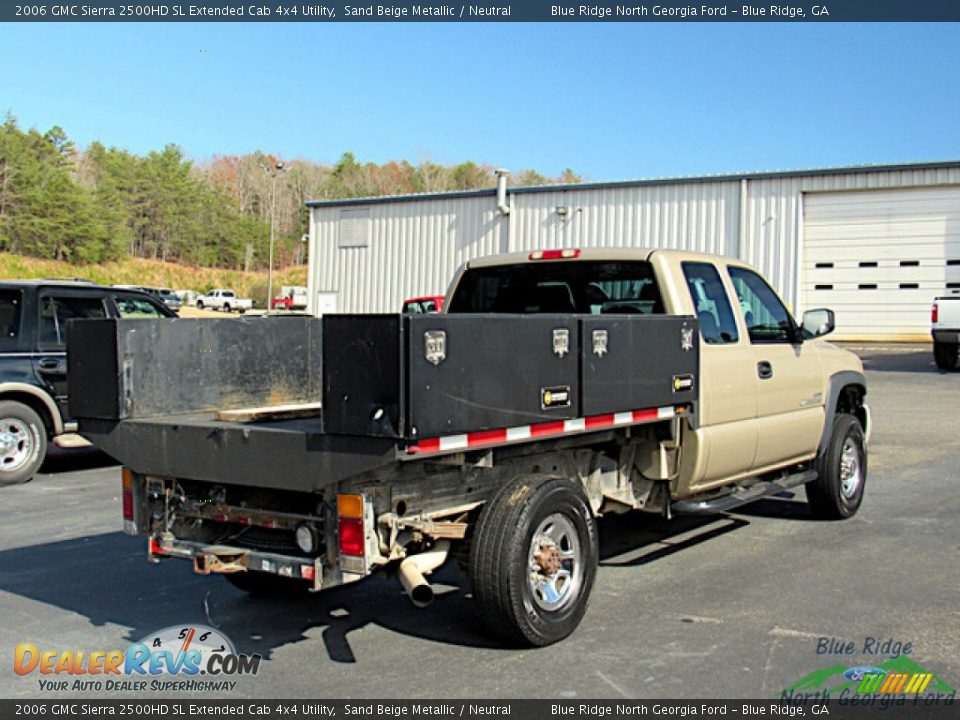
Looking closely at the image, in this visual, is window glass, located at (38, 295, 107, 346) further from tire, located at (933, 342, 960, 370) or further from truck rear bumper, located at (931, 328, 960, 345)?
tire, located at (933, 342, 960, 370)

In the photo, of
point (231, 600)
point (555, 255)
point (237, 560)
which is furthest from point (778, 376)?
point (237, 560)

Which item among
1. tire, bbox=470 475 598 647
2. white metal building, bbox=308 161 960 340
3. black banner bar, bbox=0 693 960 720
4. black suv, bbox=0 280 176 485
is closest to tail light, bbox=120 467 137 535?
black banner bar, bbox=0 693 960 720

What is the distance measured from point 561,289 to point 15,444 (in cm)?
658

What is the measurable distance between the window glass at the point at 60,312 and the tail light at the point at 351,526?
277 inches

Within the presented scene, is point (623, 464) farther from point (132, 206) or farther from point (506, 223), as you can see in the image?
point (132, 206)

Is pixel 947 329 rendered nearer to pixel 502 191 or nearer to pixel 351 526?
pixel 502 191

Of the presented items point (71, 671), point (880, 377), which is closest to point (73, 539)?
point (71, 671)

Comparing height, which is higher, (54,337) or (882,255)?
(882,255)

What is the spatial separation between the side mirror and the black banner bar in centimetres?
395

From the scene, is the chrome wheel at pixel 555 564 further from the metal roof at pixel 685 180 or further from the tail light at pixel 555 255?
the metal roof at pixel 685 180

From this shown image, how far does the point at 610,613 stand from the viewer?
580 cm

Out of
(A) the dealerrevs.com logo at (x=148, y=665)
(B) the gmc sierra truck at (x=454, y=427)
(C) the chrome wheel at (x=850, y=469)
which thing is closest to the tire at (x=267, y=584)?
(B) the gmc sierra truck at (x=454, y=427)

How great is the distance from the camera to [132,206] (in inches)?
3821

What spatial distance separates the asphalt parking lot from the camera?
4738 millimetres
